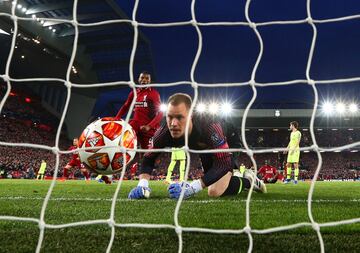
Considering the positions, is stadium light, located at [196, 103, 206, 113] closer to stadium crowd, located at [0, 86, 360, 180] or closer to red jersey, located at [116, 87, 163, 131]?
red jersey, located at [116, 87, 163, 131]

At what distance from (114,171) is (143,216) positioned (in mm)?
899

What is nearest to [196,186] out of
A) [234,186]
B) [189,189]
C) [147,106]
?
[189,189]

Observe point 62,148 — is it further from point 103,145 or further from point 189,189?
point 103,145

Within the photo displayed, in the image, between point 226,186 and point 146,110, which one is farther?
point 146,110

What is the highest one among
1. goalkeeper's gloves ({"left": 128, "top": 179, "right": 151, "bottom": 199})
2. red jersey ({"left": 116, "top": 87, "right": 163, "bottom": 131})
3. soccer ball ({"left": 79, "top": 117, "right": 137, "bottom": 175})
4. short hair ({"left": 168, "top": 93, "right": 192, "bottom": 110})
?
red jersey ({"left": 116, "top": 87, "right": 163, "bottom": 131})

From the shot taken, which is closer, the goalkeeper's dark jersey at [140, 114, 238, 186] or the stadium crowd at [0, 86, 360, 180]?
the goalkeeper's dark jersey at [140, 114, 238, 186]

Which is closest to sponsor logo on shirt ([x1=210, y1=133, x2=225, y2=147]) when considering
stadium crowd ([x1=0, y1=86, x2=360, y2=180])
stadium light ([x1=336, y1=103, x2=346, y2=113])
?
stadium crowd ([x1=0, y1=86, x2=360, y2=180])

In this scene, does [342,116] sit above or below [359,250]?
above

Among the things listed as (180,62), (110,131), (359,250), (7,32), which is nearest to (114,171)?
(110,131)

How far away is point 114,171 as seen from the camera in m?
3.80

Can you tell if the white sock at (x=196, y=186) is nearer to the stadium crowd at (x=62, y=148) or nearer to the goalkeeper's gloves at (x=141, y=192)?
the goalkeeper's gloves at (x=141, y=192)

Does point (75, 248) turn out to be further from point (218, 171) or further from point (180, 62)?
point (180, 62)

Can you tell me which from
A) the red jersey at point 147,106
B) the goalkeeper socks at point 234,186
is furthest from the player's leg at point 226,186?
the red jersey at point 147,106

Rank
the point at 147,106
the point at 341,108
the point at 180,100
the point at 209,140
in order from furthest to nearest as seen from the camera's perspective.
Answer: the point at 341,108, the point at 147,106, the point at 209,140, the point at 180,100
